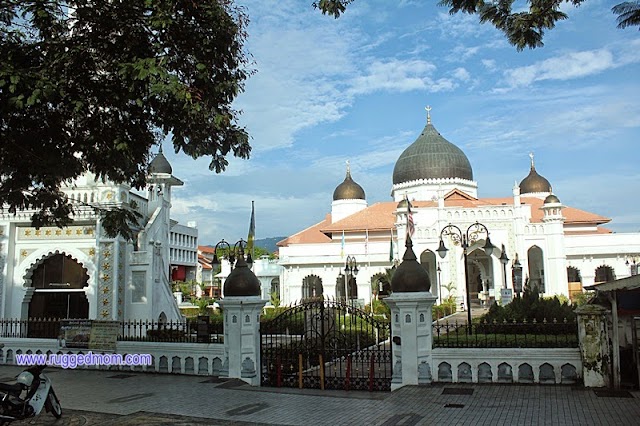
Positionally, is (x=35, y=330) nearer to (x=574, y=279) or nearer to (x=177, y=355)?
(x=177, y=355)

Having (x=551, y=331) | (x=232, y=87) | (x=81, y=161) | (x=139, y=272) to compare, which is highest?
(x=232, y=87)

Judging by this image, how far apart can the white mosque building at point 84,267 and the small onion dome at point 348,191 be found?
32.3 m

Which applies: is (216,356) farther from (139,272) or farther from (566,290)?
(566,290)

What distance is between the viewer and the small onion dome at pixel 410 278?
10.5 m

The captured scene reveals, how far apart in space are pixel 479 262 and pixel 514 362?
Result: 33806 millimetres

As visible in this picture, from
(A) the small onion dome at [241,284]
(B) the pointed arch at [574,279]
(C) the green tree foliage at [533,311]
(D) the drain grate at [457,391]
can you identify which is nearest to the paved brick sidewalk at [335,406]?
(D) the drain grate at [457,391]

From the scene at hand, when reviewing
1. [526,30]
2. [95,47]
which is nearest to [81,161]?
[95,47]

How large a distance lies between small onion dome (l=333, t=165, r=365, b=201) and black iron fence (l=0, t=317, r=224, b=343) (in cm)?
3340

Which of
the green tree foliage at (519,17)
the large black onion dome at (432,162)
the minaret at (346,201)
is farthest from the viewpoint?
the minaret at (346,201)

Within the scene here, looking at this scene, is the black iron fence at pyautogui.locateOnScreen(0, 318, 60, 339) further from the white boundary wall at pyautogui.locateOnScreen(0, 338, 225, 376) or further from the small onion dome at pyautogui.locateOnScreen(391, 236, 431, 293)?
the small onion dome at pyautogui.locateOnScreen(391, 236, 431, 293)

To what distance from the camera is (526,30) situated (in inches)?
308

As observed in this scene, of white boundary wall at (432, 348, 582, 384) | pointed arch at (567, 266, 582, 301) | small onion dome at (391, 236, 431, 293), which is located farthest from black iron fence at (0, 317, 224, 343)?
pointed arch at (567, 266, 582, 301)

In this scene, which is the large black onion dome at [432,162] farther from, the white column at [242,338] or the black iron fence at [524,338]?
the white column at [242,338]

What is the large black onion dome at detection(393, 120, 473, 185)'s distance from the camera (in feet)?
153
